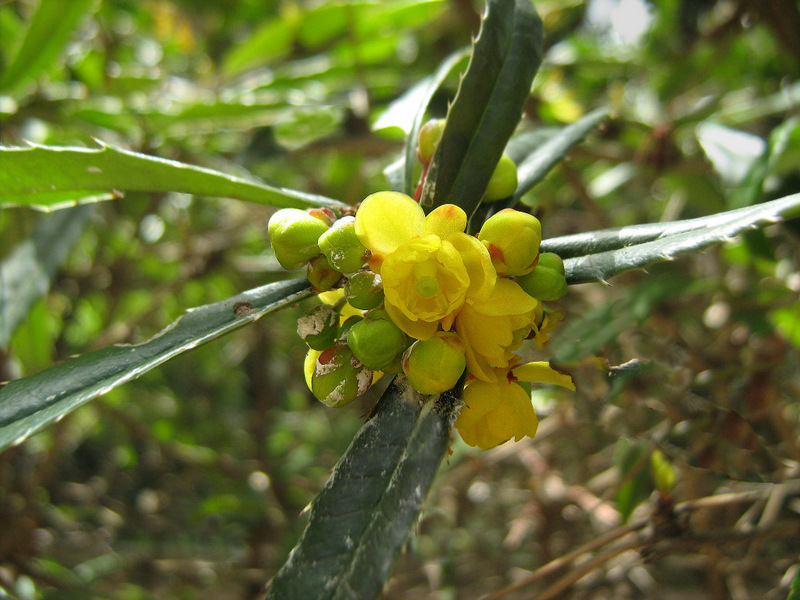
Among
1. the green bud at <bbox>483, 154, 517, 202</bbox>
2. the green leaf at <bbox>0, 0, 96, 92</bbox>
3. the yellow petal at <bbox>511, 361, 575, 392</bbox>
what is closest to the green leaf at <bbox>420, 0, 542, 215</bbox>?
the green bud at <bbox>483, 154, 517, 202</bbox>

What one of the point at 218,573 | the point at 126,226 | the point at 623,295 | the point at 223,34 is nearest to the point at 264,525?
the point at 218,573

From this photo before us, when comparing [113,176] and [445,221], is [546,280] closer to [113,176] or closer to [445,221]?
[445,221]

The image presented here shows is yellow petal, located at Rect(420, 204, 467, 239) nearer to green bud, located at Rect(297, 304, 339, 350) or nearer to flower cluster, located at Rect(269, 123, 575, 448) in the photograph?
flower cluster, located at Rect(269, 123, 575, 448)

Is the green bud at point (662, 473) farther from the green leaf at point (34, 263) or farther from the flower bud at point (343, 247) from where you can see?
the green leaf at point (34, 263)

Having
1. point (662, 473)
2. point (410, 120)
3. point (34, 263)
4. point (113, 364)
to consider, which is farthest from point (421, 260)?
point (34, 263)

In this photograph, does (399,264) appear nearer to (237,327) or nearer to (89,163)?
(237,327)
